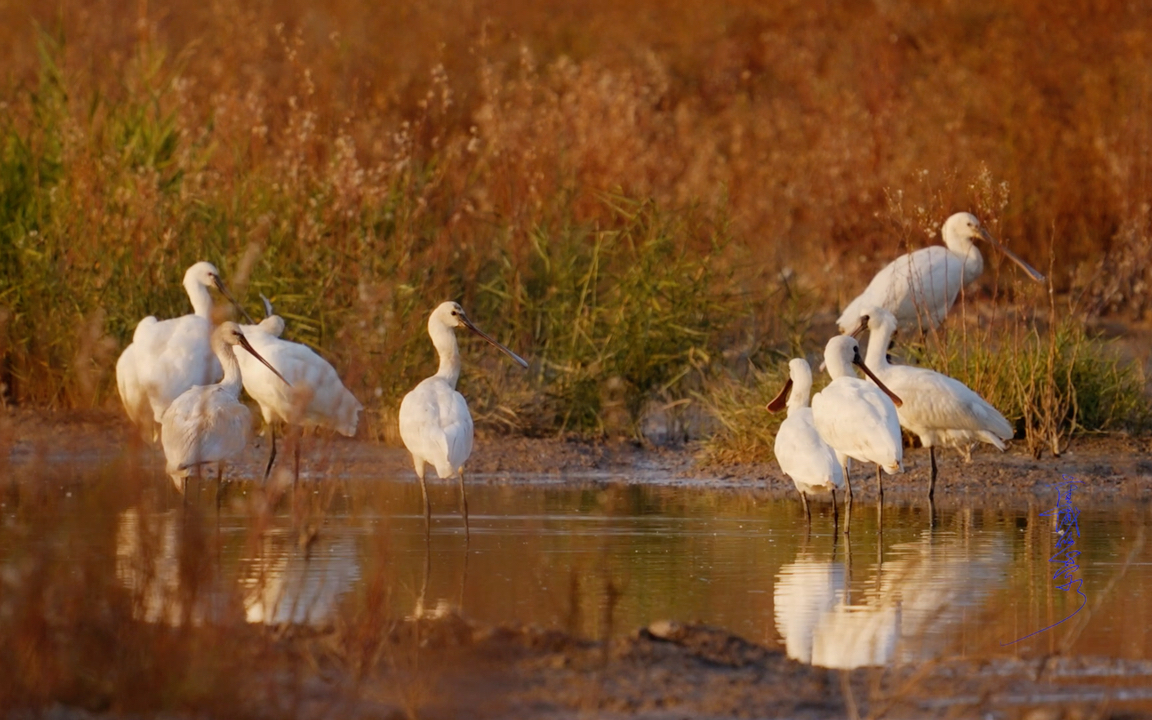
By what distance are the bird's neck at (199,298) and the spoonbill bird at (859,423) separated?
418cm

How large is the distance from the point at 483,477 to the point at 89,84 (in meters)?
5.38

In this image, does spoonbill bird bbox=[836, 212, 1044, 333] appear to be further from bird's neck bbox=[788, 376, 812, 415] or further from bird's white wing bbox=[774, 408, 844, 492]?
bird's white wing bbox=[774, 408, 844, 492]

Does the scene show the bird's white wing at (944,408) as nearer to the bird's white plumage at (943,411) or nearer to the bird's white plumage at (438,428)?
the bird's white plumage at (943,411)

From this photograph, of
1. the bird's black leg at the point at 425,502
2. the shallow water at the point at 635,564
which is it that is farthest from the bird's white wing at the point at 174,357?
the bird's black leg at the point at 425,502

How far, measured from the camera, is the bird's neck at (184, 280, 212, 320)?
464 inches

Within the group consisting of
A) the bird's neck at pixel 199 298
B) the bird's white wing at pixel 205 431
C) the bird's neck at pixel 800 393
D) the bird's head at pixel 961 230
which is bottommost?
the bird's white wing at pixel 205 431

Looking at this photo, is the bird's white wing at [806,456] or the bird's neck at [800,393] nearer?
the bird's white wing at [806,456]

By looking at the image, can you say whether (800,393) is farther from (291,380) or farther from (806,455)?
(291,380)

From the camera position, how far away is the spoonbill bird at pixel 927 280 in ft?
42.2

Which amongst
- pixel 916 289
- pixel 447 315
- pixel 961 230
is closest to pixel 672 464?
pixel 447 315

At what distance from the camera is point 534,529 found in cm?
898

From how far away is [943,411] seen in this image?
10.2m

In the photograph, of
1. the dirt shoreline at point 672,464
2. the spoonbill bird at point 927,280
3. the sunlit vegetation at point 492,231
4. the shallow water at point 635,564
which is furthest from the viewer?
the spoonbill bird at point 927,280

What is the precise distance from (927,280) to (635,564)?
5.77 m
